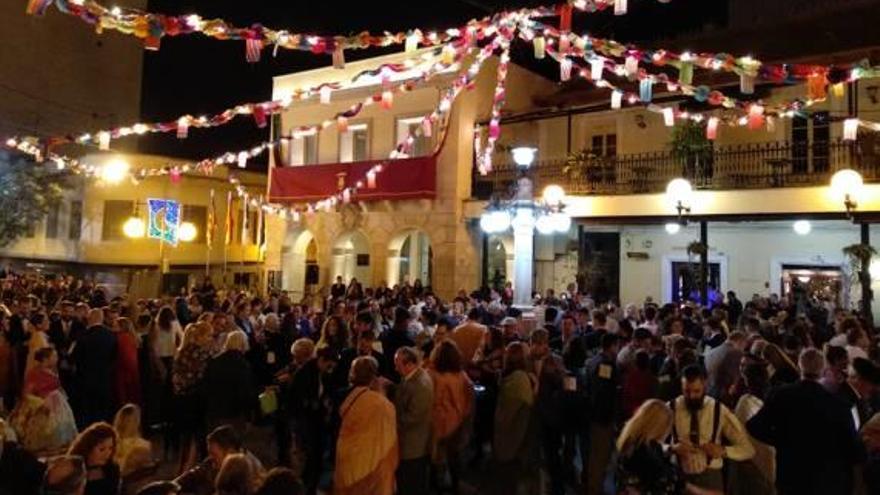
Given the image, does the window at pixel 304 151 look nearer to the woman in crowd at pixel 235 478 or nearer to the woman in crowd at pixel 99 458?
the woman in crowd at pixel 99 458

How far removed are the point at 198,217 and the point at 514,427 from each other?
2525cm

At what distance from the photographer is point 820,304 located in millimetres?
15680

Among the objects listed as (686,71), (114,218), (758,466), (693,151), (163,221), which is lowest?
(758,466)

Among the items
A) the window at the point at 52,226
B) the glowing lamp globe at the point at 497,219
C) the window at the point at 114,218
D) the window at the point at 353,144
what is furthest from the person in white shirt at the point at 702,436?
the window at the point at 52,226

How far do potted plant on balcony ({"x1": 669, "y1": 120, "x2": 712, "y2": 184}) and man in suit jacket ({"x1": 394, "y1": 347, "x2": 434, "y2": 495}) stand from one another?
39.0ft

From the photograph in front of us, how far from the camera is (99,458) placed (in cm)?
418

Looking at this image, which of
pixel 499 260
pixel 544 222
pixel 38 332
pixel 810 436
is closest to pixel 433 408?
pixel 810 436

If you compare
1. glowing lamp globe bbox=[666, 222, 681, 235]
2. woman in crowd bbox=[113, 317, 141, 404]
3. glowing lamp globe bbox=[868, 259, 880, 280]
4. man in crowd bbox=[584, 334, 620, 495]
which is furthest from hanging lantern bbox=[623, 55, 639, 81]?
glowing lamp globe bbox=[868, 259, 880, 280]

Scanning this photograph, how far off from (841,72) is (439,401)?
6.05 meters

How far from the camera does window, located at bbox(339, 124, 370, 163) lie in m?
21.9

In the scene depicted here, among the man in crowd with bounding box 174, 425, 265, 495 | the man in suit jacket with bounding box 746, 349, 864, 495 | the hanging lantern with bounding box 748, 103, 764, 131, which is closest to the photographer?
the man in crowd with bounding box 174, 425, 265, 495

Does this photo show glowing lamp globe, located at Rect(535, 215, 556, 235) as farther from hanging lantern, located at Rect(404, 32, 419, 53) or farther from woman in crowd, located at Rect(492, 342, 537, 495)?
woman in crowd, located at Rect(492, 342, 537, 495)

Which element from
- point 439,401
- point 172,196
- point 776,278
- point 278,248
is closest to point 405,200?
point 278,248

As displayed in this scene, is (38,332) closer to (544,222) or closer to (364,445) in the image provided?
(364,445)
